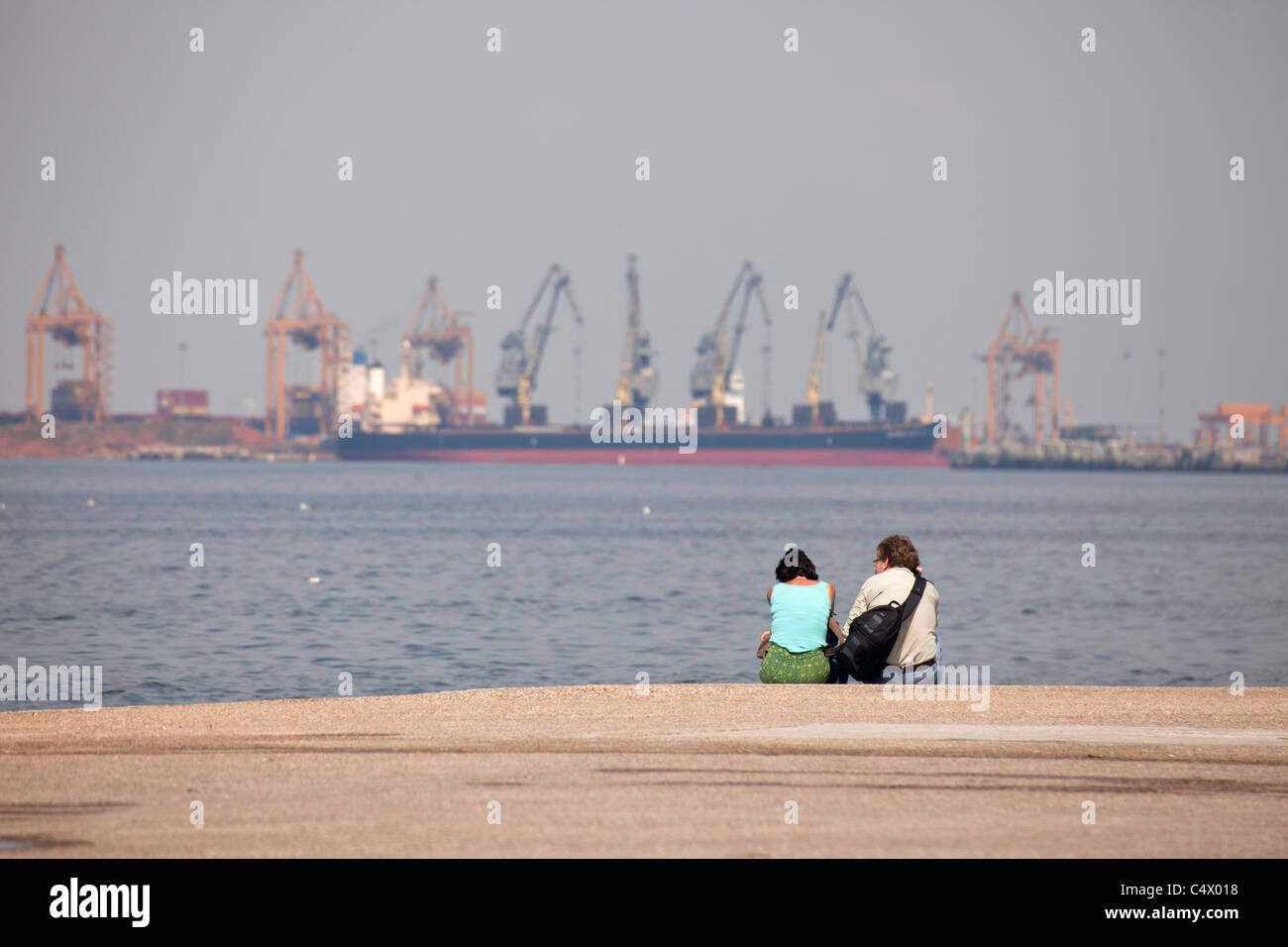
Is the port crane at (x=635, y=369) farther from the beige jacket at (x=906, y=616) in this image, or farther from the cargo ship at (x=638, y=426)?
the beige jacket at (x=906, y=616)

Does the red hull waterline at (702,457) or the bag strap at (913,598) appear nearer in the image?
the bag strap at (913,598)

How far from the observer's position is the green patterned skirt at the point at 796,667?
10.1 meters

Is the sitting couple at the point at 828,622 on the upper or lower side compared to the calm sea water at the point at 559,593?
upper

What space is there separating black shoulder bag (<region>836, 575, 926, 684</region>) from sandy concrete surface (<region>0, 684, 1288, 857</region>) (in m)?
0.25

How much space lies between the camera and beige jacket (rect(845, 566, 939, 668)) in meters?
9.87

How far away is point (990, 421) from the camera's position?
17562cm

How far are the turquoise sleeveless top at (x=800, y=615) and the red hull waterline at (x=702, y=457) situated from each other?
135 metres

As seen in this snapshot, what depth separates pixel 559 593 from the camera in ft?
93.4

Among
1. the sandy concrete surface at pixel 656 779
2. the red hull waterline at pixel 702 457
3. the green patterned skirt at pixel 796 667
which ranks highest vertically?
the red hull waterline at pixel 702 457

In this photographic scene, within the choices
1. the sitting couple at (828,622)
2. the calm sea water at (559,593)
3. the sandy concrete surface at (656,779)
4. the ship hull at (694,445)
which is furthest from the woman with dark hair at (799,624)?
the ship hull at (694,445)

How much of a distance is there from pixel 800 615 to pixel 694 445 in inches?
5561

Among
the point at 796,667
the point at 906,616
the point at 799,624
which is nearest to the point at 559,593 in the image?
the point at 796,667

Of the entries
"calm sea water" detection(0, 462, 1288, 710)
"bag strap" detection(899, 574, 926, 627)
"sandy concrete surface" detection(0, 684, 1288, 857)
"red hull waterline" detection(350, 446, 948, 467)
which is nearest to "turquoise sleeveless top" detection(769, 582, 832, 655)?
"sandy concrete surface" detection(0, 684, 1288, 857)
